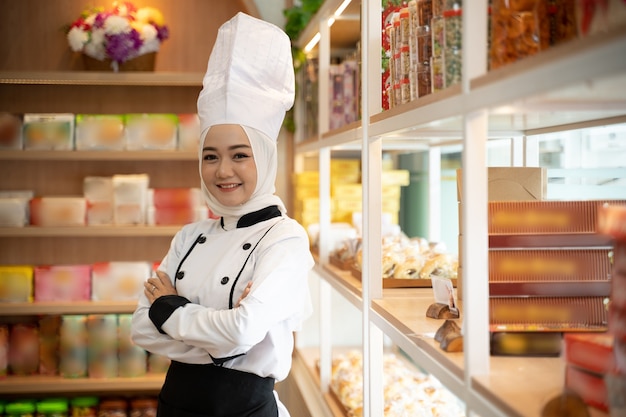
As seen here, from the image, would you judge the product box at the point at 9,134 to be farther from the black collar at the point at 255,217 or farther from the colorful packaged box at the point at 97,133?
the black collar at the point at 255,217

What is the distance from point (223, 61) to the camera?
2.19 meters

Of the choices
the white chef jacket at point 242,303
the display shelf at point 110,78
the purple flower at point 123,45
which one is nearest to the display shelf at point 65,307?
the display shelf at point 110,78

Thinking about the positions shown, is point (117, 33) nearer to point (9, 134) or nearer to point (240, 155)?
point (9, 134)

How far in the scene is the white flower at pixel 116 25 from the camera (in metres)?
3.81

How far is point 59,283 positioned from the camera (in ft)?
12.8

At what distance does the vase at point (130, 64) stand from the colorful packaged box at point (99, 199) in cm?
58

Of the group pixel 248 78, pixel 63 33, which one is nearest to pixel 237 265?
pixel 248 78

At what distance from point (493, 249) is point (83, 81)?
9.63ft

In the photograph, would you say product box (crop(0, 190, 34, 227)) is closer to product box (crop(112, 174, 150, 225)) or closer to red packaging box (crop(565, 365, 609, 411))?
product box (crop(112, 174, 150, 225))

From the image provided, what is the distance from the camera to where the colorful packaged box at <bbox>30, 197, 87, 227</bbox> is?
3869 mm

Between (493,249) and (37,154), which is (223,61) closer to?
(493,249)

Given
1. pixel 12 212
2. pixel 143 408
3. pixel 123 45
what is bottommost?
pixel 143 408

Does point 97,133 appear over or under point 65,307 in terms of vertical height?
over

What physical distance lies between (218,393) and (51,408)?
2.13 metres
